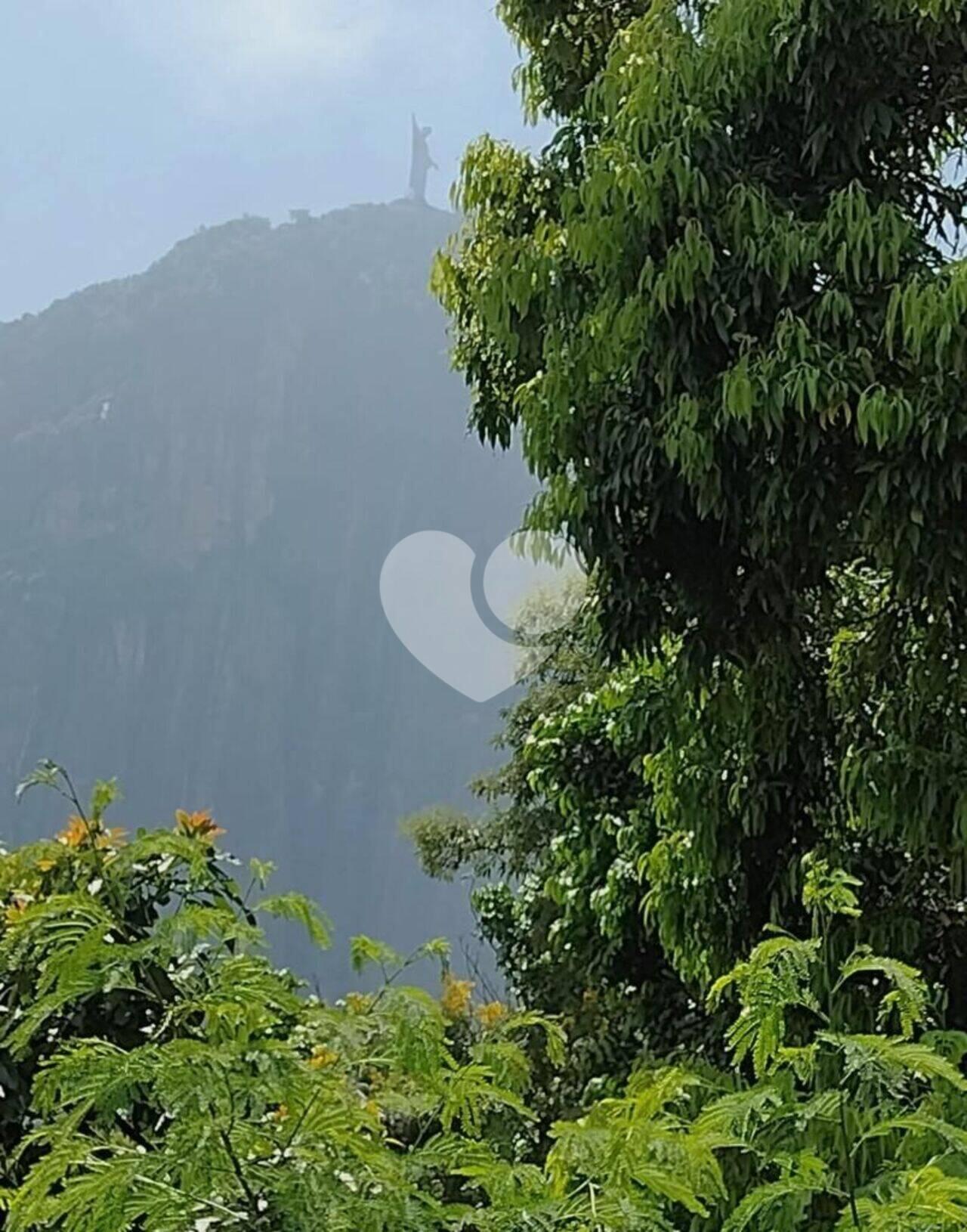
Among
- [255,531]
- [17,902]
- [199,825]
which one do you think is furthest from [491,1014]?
[255,531]

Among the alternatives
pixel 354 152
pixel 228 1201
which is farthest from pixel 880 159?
pixel 354 152

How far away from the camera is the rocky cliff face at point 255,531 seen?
23.0 feet

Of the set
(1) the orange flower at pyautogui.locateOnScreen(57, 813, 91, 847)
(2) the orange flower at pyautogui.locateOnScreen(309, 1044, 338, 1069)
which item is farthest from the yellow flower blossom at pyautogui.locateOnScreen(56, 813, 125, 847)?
(2) the orange flower at pyautogui.locateOnScreen(309, 1044, 338, 1069)

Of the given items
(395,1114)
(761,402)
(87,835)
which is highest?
(761,402)

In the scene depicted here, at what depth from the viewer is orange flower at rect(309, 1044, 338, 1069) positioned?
814mm

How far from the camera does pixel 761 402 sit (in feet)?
5.68

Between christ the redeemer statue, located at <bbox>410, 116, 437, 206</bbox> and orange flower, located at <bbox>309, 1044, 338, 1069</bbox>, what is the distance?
5.54 metres

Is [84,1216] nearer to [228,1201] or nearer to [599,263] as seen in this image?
[228,1201]

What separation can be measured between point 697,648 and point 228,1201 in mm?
1550

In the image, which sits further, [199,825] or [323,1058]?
[199,825]

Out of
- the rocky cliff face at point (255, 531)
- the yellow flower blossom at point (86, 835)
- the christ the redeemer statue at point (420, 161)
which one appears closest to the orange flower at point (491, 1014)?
the yellow flower blossom at point (86, 835)

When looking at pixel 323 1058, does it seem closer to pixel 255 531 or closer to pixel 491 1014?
pixel 491 1014

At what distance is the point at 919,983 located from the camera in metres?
0.94

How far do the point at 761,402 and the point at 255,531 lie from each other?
7.48 meters
